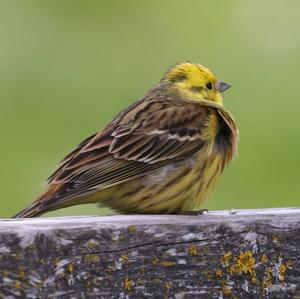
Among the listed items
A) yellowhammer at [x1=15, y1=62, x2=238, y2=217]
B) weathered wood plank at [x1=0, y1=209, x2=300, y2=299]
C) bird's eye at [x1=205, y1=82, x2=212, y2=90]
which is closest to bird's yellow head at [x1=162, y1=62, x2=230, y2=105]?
bird's eye at [x1=205, y1=82, x2=212, y2=90]

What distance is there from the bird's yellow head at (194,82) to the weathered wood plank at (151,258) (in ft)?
7.98

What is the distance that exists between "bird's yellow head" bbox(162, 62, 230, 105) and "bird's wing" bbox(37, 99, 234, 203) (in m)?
0.22

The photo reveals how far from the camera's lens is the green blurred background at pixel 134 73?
7.91m

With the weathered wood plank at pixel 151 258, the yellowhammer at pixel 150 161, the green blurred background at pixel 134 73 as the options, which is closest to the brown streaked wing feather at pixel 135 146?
the yellowhammer at pixel 150 161

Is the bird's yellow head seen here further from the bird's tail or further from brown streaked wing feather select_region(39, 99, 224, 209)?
the bird's tail

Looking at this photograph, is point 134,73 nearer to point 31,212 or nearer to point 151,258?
point 31,212

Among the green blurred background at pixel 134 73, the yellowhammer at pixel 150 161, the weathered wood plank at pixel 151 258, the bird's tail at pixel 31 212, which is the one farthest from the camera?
the green blurred background at pixel 134 73

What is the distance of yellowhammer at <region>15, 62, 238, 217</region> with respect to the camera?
5332 millimetres

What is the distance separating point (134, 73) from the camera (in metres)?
8.89

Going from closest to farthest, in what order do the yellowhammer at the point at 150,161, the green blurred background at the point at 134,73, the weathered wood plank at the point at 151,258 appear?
the weathered wood plank at the point at 151,258
the yellowhammer at the point at 150,161
the green blurred background at the point at 134,73

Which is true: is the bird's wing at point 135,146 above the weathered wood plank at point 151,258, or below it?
above

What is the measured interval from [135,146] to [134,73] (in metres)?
3.31

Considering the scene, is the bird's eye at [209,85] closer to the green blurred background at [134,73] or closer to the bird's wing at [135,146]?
the bird's wing at [135,146]

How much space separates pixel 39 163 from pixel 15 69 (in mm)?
1310
